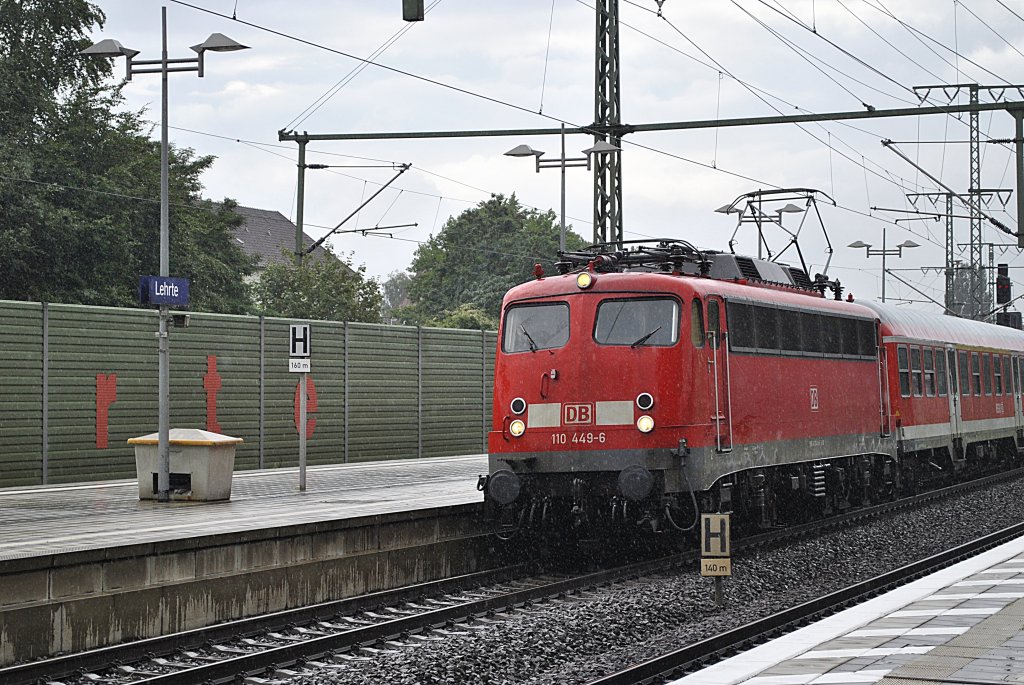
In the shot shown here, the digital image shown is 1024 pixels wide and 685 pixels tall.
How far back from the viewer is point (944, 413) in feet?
93.1

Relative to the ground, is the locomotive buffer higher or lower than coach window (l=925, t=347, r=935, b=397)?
lower

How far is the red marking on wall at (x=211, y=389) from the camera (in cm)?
2620

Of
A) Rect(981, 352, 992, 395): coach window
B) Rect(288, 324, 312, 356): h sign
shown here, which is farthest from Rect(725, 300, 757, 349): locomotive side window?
Rect(981, 352, 992, 395): coach window

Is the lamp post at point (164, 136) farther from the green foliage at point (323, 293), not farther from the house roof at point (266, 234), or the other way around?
the house roof at point (266, 234)

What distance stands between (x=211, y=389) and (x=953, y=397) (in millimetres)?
14885

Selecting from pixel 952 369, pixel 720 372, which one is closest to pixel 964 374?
pixel 952 369

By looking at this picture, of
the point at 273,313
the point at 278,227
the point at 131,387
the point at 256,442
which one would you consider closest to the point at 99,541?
the point at 131,387

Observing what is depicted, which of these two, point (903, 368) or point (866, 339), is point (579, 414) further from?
point (903, 368)

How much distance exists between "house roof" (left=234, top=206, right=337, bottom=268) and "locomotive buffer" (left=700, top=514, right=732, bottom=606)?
83.5m

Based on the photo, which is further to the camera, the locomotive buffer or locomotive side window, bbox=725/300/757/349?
locomotive side window, bbox=725/300/757/349

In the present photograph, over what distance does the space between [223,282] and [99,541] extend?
124ft

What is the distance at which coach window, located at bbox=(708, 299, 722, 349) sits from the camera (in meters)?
17.2

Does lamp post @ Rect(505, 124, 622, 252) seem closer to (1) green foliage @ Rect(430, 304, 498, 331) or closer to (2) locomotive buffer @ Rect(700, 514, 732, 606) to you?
(2) locomotive buffer @ Rect(700, 514, 732, 606)

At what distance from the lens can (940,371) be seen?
28453mm
